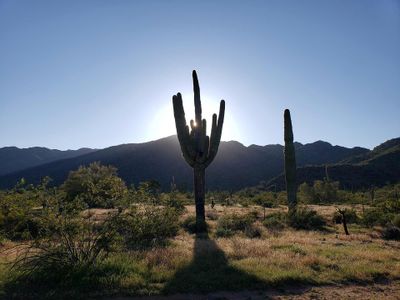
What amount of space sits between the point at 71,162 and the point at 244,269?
95.7 meters

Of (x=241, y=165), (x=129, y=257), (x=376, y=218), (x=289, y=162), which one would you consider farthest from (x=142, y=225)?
(x=241, y=165)

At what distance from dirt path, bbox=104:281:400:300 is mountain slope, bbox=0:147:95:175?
133 m

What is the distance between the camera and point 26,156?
5723 inches

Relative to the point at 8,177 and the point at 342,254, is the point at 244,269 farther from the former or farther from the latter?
the point at 8,177

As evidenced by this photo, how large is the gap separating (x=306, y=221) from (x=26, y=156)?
5656 inches

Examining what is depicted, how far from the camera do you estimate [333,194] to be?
37969 mm

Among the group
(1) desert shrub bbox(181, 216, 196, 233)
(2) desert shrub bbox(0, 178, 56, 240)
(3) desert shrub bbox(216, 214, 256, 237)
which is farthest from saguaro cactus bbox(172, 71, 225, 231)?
(2) desert shrub bbox(0, 178, 56, 240)

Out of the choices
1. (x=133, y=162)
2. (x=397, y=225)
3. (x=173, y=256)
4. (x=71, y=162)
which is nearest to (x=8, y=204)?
(x=173, y=256)

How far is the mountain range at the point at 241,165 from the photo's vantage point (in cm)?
6181

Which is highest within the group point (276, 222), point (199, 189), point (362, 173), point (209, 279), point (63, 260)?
point (362, 173)

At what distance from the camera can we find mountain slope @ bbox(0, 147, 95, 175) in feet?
438

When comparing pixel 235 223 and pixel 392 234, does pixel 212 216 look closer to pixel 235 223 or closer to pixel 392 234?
pixel 235 223

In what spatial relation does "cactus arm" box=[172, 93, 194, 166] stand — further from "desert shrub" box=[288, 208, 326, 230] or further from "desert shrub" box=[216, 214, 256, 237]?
"desert shrub" box=[288, 208, 326, 230]

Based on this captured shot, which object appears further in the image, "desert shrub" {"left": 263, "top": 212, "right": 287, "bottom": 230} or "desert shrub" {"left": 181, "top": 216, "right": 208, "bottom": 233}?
"desert shrub" {"left": 263, "top": 212, "right": 287, "bottom": 230}
